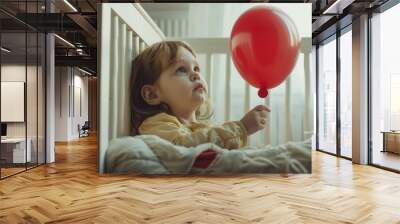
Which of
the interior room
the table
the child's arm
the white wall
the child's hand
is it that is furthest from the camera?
the white wall

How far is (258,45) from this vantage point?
4.15 m

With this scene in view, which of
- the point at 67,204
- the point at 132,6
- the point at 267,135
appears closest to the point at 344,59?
the point at 267,135

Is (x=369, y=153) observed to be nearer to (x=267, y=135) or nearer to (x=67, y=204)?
(x=267, y=135)

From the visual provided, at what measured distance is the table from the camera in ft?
25.9

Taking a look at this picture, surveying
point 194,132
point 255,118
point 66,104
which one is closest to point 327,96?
point 255,118

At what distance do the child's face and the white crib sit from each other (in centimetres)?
20

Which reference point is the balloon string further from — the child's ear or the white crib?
the child's ear

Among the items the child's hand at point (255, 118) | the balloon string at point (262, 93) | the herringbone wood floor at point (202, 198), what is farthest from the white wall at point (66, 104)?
the balloon string at point (262, 93)

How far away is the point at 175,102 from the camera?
6.46 m

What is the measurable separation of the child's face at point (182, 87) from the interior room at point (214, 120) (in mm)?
237

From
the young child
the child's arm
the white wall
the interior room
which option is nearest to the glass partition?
the interior room

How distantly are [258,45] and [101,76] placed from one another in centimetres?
329

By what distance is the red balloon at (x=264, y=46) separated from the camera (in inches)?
165

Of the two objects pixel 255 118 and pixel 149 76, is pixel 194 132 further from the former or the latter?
pixel 149 76
